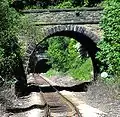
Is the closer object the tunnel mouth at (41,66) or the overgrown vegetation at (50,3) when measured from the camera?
the overgrown vegetation at (50,3)

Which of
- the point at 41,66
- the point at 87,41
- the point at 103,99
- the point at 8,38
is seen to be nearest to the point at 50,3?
the point at 87,41

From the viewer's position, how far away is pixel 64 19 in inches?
1050

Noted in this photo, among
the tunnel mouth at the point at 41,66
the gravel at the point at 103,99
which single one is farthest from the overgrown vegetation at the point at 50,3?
the tunnel mouth at the point at 41,66

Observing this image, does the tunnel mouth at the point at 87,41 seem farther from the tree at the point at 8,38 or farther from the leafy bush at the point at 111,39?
the tree at the point at 8,38

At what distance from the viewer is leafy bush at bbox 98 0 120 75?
908 inches

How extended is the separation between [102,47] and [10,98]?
24.6ft

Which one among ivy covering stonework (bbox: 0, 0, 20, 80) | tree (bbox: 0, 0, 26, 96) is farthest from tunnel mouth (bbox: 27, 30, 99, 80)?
ivy covering stonework (bbox: 0, 0, 20, 80)

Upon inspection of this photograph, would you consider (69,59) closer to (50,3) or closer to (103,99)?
(50,3)

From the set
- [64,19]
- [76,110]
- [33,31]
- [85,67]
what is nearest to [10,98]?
[76,110]

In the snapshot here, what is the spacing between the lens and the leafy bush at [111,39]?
A: 75.7 ft

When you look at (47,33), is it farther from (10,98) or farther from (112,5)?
(10,98)

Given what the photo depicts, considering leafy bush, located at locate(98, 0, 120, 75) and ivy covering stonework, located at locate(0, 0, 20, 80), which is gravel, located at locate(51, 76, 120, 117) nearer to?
leafy bush, located at locate(98, 0, 120, 75)

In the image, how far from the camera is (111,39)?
23.9 metres

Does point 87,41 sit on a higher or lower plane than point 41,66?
higher
